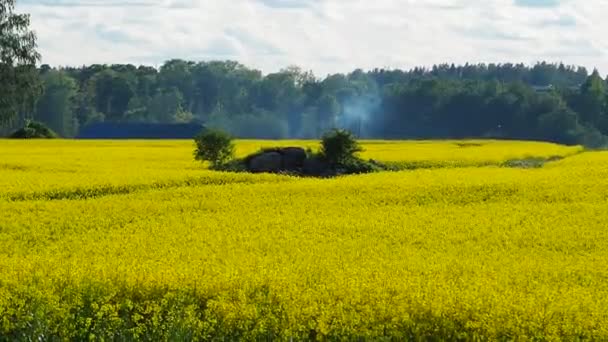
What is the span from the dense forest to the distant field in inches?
2708

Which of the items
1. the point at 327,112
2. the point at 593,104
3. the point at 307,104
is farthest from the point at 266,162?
the point at 307,104

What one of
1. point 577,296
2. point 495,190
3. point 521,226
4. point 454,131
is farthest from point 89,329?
point 454,131

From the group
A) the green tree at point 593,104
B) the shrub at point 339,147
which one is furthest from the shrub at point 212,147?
the green tree at point 593,104

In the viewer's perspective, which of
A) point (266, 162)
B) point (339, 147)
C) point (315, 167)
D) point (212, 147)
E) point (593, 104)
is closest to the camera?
point (266, 162)

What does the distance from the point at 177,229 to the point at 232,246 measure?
2238mm

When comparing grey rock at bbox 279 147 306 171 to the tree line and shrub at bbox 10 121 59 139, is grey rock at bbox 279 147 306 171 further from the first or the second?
the tree line

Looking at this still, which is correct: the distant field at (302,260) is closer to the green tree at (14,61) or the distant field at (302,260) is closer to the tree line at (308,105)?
the green tree at (14,61)

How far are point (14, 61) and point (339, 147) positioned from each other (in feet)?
89.4

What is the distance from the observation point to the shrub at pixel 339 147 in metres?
36.4

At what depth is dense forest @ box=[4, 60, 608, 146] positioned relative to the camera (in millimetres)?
111188

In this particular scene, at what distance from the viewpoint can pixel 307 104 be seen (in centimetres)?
14712

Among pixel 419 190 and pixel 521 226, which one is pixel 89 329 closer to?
pixel 521 226

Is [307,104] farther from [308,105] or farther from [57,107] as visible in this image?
[57,107]

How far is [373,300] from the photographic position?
1085cm
